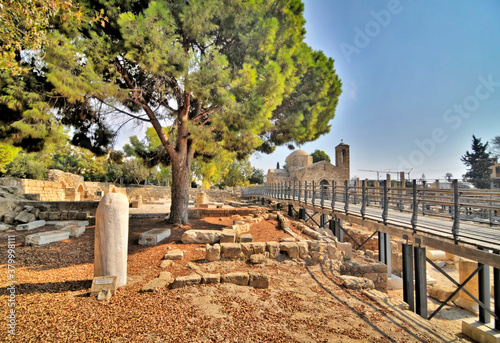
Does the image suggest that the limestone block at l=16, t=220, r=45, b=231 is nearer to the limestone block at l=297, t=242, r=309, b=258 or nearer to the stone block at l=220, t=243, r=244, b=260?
the stone block at l=220, t=243, r=244, b=260

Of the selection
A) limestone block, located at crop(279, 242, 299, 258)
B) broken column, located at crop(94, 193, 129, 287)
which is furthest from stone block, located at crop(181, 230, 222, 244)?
broken column, located at crop(94, 193, 129, 287)

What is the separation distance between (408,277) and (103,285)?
20.9 ft

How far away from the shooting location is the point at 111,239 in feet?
13.6

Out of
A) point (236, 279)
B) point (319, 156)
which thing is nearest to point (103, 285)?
point (236, 279)

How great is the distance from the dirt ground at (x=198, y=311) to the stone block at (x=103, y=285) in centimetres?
13

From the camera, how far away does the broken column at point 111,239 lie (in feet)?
13.4

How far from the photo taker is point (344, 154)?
3697 cm

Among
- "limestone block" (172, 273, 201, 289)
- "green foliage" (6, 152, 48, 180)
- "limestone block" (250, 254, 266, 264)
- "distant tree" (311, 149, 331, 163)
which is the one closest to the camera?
"limestone block" (172, 273, 201, 289)

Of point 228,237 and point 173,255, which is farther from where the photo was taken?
point 228,237

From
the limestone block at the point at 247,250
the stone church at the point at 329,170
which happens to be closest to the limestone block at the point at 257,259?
the limestone block at the point at 247,250

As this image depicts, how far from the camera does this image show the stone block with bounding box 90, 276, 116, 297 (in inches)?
150

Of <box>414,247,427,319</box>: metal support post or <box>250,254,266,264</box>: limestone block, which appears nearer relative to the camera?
<box>414,247,427,319</box>: metal support post

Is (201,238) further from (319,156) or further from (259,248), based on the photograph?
(319,156)

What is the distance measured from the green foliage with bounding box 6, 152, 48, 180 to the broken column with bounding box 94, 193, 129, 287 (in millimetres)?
26244
